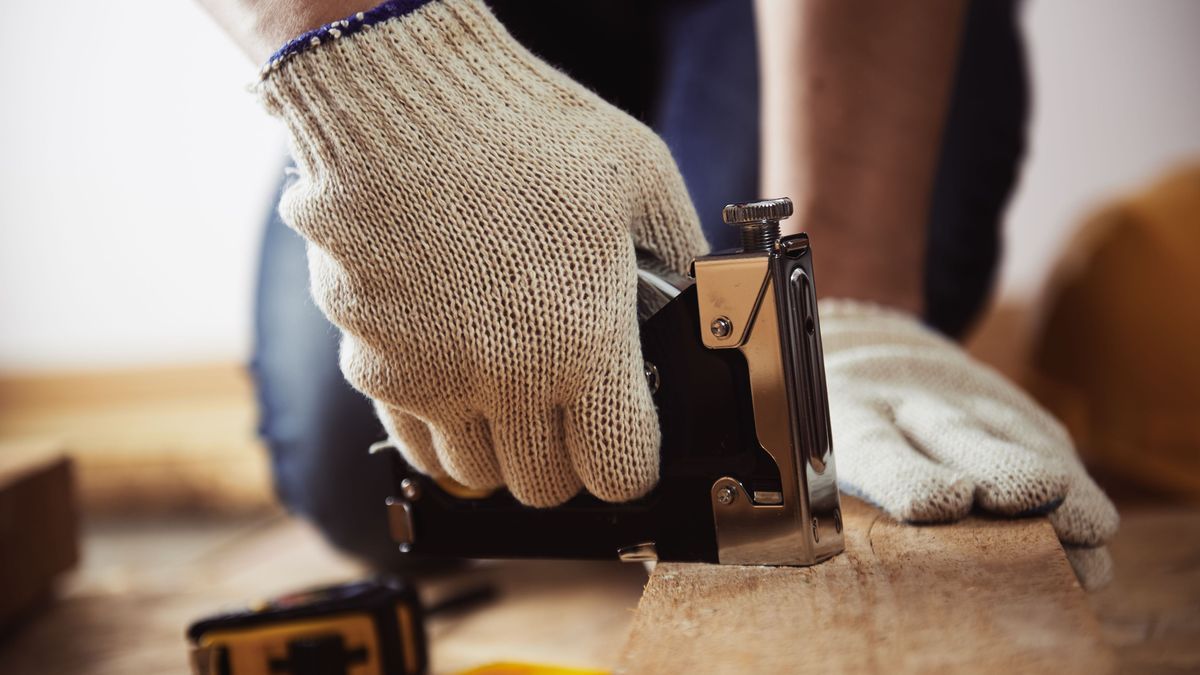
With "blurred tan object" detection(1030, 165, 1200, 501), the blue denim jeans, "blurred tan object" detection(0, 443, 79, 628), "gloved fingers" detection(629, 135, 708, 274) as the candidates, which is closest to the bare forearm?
"gloved fingers" detection(629, 135, 708, 274)

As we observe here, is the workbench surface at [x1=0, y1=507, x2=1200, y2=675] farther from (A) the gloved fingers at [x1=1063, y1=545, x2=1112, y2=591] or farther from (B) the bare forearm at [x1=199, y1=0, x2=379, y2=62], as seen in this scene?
(B) the bare forearm at [x1=199, y1=0, x2=379, y2=62]

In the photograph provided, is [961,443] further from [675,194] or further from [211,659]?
[211,659]

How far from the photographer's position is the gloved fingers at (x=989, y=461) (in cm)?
55

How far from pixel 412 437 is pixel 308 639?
0.71ft

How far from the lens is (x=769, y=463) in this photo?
0.52 metres

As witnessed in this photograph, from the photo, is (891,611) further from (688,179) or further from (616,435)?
(688,179)

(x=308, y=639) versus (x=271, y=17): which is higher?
(x=271, y=17)

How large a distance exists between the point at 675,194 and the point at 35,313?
205 centimetres

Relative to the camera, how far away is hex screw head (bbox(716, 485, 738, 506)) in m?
0.53

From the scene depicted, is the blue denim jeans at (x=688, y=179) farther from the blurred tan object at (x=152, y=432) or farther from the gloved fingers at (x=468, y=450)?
the gloved fingers at (x=468, y=450)

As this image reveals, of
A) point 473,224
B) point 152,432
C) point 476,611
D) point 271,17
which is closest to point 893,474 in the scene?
point 473,224

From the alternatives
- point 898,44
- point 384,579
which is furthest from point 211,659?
point 898,44

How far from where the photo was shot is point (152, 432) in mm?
1880

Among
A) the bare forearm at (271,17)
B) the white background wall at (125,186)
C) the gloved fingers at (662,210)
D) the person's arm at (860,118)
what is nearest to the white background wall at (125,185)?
the white background wall at (125,186)
